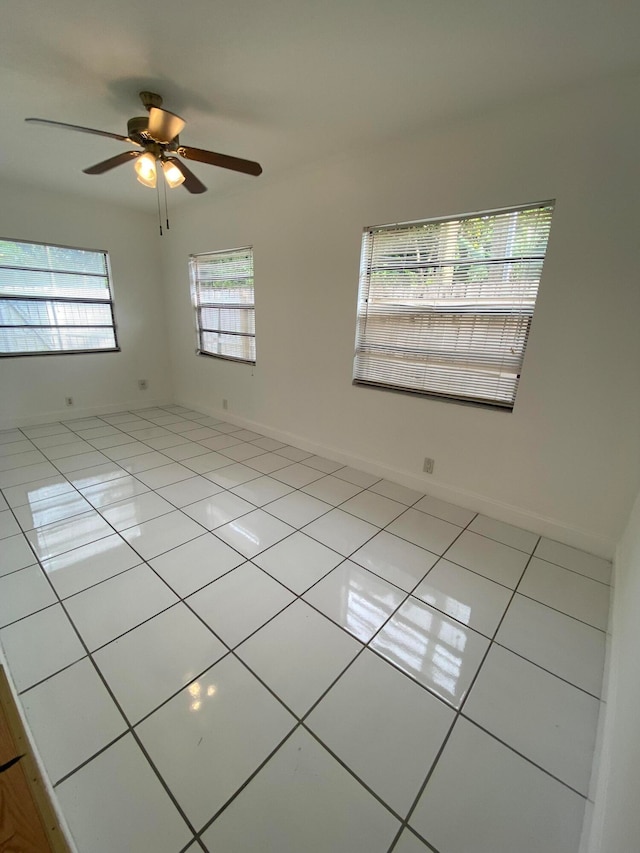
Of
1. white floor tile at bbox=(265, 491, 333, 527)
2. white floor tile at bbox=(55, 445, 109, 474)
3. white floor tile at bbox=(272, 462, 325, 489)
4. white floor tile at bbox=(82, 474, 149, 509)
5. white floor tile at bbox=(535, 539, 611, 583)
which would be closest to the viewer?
white floor tile at bbox=(535, 539, 611, 583)

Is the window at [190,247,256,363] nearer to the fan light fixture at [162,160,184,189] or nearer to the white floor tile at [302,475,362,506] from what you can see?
the fan light fixture at [162,160,184,189]

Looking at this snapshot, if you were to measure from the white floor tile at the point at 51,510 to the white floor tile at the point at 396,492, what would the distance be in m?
2.15

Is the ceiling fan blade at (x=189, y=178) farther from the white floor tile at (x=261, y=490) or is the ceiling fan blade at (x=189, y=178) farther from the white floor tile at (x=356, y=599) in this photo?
the white floor tile at (x=356, y=599)

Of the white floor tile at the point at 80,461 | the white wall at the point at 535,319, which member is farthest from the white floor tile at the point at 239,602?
the white floor tile at the point at 80,461

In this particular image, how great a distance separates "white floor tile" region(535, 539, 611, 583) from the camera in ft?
6.43

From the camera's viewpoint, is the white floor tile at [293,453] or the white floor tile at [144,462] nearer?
A: the white floor tile at [144,462]

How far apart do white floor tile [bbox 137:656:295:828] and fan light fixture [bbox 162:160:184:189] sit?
9.18 feet

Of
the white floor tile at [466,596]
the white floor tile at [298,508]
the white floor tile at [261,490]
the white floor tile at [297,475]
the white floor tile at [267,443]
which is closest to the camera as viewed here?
the white floor tile at [466,596]

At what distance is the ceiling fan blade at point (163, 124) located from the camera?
1772mm

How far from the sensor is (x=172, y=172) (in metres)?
2.24

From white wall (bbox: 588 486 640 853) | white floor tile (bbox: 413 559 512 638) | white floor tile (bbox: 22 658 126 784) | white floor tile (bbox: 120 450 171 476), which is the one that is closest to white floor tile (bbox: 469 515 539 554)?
white floor tile (bbox: 413 559 512 638)

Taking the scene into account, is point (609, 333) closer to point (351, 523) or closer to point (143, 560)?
point (351, 523)

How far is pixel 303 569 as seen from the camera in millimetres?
1881

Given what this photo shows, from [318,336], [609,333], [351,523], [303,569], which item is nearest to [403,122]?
[318,336]
